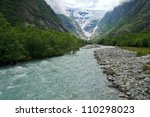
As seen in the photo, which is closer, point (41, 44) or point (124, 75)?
point (124, 75)

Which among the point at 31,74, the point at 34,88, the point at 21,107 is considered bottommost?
the point at 31,74

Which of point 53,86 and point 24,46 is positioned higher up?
point 53,86

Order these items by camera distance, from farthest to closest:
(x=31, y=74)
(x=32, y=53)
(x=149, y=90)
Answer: (x=32, y=53)
(x=31, y=74)
(x=149, y=90)

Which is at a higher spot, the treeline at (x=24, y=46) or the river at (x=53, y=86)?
the river at (x=53, y=86)

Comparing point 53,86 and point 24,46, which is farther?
point 24,46

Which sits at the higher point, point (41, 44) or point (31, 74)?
point (31, 74)

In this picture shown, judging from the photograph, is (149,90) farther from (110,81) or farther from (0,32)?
(0,32)

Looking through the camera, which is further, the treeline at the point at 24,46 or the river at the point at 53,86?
the treeline at the point at 24,46

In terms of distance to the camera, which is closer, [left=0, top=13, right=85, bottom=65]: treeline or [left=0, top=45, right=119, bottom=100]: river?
[left=0, top=45, right=119, bottom=100]: river

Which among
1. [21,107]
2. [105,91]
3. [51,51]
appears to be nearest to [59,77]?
[105,91]

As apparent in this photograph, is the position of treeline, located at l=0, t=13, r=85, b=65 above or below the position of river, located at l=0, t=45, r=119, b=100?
below

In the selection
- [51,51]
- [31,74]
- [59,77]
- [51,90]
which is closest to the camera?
[51,90]
